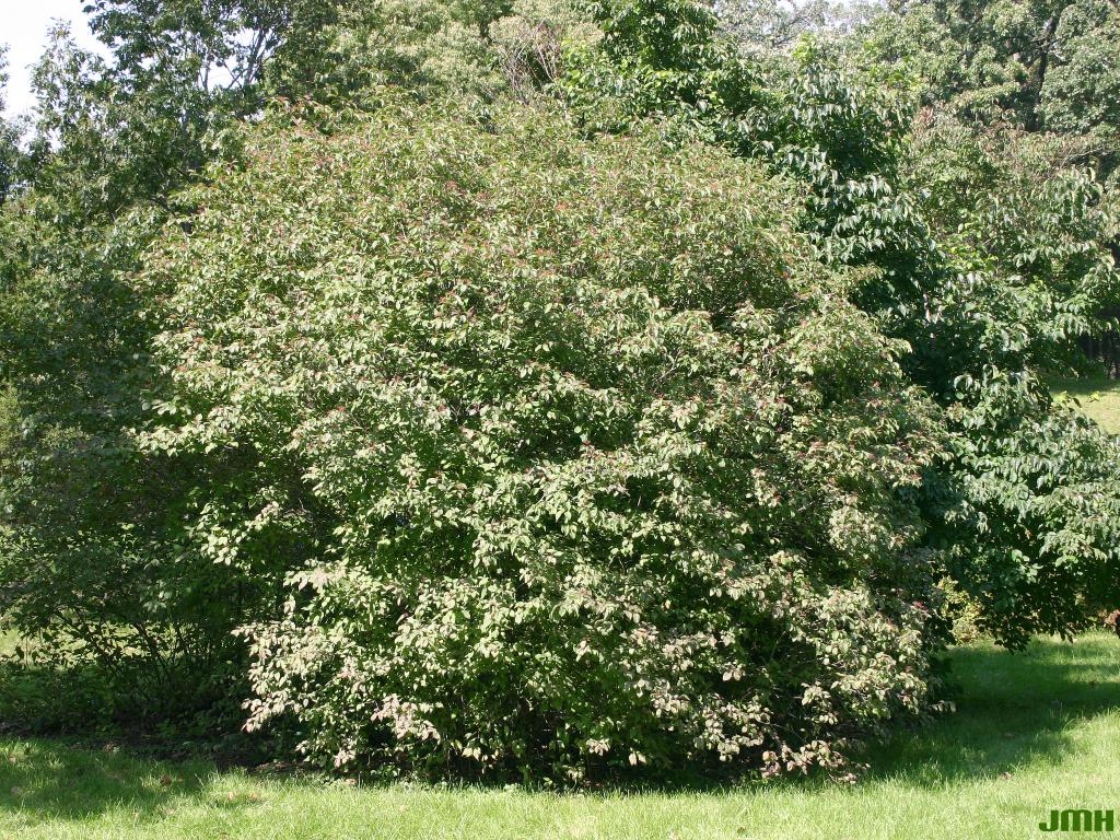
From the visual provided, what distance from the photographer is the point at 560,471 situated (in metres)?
6.54

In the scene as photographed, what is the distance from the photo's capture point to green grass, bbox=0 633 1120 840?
5.90 metres

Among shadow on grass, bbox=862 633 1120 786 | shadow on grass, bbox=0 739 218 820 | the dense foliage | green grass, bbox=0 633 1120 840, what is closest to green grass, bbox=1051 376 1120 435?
shadow on grass, bbox=862 633 1120 786

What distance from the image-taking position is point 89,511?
8516 millimetres

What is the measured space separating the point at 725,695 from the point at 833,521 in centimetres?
154

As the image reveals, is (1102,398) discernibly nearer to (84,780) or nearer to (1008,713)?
(1008,713)

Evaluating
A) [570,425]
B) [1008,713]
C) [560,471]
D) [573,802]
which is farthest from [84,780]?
[1008,713]

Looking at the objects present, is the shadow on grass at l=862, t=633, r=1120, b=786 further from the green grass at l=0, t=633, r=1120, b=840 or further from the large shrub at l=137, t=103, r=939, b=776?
Answer: the large shrub at l=137, t=103, r=939, b=776

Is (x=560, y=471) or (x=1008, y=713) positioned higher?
(x=560, y=471)

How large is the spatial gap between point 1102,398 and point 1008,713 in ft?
59.3

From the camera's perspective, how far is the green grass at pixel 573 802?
5.90m

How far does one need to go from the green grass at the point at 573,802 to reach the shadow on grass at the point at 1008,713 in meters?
0.04

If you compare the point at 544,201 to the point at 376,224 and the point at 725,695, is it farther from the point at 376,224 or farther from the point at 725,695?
the point at 725,695

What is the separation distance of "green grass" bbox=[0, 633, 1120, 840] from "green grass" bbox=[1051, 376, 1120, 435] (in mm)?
19035

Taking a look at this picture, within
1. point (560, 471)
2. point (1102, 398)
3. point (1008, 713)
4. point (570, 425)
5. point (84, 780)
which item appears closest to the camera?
point (560, 471)
